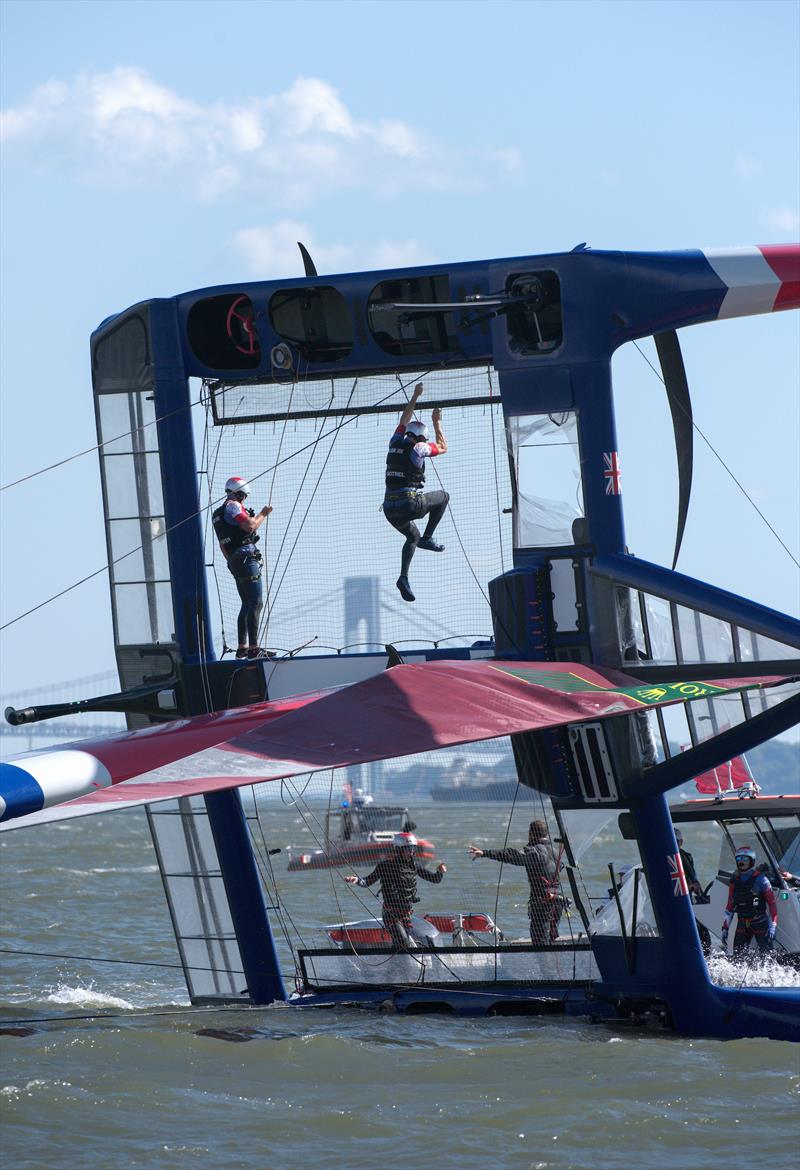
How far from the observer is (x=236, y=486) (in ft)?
50.4

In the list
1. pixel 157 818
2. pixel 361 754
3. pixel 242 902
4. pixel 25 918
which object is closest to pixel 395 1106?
pixel 361 754

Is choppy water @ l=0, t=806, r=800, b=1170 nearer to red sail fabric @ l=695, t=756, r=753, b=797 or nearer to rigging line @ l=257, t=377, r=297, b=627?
rigging line @ l=257, t=377, r=297, b=627

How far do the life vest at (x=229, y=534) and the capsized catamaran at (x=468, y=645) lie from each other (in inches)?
7.3

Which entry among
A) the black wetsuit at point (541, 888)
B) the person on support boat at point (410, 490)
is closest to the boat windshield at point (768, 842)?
the black wetsuit at point (541, 888)

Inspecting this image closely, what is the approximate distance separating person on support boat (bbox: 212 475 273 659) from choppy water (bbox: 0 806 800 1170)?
277 cm

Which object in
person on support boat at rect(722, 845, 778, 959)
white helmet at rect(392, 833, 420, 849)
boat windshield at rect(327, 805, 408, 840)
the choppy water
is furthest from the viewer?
person on support boat at rect(722, 845, 778, 959)

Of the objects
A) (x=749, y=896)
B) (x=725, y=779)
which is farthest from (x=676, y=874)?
(x=725, y=779)

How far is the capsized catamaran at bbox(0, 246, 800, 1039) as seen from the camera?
13.3 m

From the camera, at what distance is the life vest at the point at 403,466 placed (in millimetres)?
14891

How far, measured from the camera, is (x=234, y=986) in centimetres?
1633

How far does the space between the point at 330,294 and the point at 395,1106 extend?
736cm

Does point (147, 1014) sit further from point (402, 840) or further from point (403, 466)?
point (403, 466)

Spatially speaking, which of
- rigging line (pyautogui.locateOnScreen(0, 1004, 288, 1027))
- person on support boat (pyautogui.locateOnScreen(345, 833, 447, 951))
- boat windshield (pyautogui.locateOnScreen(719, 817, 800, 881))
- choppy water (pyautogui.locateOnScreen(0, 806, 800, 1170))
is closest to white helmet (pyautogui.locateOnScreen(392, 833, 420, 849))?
person on support boat (pyautogui.locateOnScreen(345, 833, 447, 951))

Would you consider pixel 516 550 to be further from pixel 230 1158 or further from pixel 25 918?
pixel 25 918
